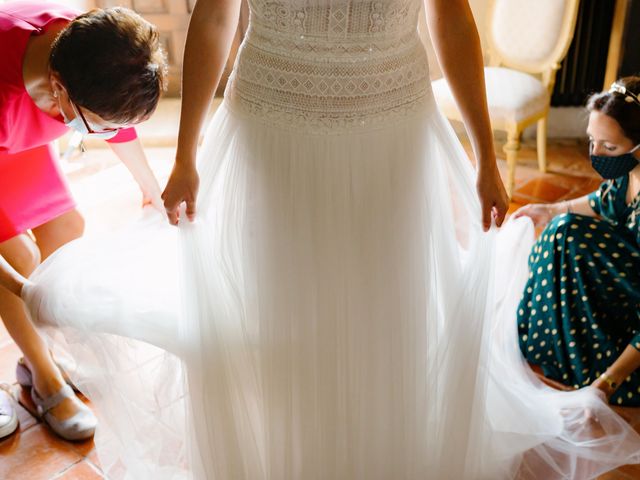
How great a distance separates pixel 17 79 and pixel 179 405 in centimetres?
79

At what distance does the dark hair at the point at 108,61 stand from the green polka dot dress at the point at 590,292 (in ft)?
4.00

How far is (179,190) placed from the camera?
4.44 ft

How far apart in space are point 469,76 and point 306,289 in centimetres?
54

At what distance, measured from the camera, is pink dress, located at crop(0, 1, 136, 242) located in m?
1.49

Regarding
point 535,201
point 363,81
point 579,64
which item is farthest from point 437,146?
point 579,64

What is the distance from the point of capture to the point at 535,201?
3.12 meters

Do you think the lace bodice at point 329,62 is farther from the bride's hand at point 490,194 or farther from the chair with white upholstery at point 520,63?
the chair with white upholstery at point 520,63

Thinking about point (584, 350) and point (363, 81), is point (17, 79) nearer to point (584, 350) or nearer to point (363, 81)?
point (363, 81)

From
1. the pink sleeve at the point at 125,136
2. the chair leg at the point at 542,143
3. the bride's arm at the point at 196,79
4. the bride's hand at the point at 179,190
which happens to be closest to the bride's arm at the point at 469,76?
the bride's arm at the point at 196,79

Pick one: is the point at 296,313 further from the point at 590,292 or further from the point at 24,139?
the point at 590,292

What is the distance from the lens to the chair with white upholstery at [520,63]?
2.97 m

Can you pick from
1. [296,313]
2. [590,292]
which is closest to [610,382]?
[590,292]

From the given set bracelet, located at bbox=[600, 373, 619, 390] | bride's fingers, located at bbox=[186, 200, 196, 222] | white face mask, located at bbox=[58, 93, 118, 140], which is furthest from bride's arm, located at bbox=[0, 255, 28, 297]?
bracelet, located at bbox=[600, 373, 619, 390]

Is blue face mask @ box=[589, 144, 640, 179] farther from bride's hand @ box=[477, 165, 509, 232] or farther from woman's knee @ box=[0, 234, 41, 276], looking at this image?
woman's knee @ box=[0, 234, 41, 276]
